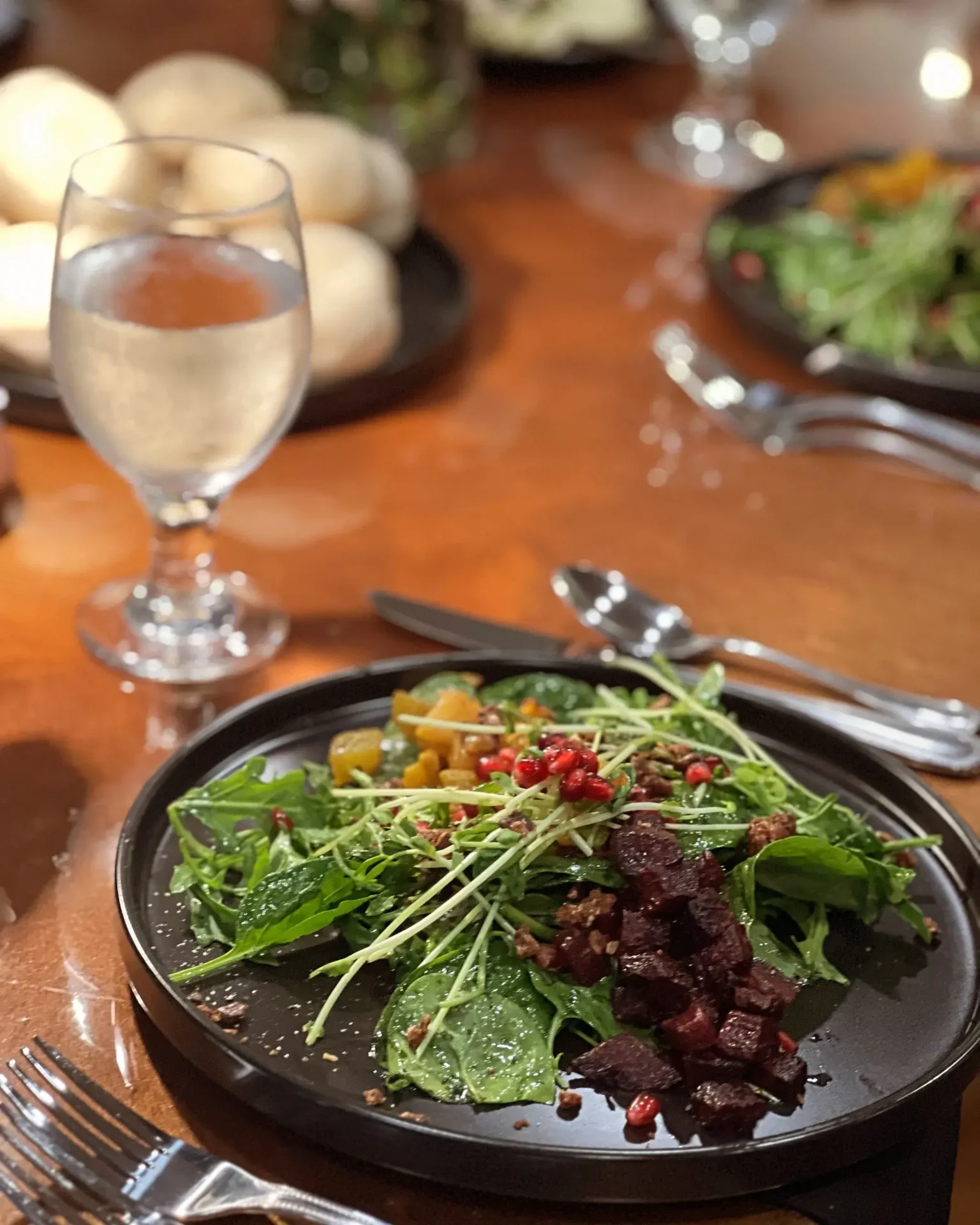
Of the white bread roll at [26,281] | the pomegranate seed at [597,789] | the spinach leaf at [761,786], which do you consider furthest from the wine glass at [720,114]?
the pomegranate seed at [597,789]

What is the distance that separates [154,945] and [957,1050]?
0.45 metres

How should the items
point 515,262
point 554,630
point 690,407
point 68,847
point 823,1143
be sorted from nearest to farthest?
point 823,1143 < point 68,847 < point 554,630 < point 690,407 < point 515,262

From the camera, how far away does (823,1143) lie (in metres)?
0.74

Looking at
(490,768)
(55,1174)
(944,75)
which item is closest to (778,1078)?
(490,768)

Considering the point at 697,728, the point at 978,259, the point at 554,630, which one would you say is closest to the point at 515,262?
the point at 978,259

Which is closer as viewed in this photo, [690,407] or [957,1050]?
[957,1050]

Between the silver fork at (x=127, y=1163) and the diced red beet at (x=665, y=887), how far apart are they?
234 mm

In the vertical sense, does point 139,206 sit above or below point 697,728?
above

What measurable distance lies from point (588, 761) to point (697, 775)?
0.09 metres

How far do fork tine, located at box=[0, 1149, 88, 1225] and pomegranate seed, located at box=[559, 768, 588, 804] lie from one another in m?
0.35

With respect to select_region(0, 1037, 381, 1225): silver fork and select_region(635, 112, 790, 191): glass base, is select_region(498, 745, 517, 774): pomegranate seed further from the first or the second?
select_region(635, 112, 790, 191): glass base

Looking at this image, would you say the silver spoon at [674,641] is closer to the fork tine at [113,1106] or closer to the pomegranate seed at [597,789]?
the pomegranate seed at [597,789]

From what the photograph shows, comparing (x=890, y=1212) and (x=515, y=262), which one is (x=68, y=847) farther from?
(x=515, y=262)

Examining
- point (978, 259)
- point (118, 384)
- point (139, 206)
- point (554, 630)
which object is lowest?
point (554, 630)
